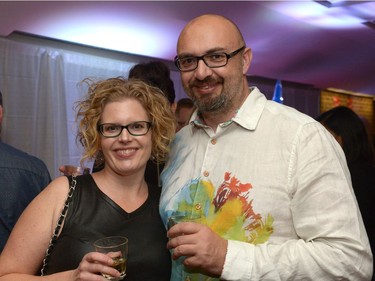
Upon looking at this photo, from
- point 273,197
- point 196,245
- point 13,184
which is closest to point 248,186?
point 273,197

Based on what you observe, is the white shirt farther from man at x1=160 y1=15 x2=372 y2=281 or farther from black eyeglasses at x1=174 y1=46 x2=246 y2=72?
black eyeglasses at x1=174 y1=46 x2=246 y2=72

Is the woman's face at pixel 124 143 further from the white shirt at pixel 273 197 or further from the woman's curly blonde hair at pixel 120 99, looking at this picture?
the white shirt at pixel 273 197

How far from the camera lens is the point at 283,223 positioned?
139 centimetres

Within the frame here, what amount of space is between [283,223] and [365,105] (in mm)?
8486

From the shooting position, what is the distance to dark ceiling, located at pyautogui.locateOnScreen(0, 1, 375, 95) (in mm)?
3479

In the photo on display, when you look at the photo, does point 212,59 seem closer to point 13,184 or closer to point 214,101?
point 214,101

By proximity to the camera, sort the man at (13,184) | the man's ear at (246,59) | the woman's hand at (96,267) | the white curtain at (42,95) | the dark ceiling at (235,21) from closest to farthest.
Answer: the woman's hand at (96,267) < the man's ear at (246,59) < the man at (13,184) < the dark ceiling at (235,21) < the white curtain at (42,95)

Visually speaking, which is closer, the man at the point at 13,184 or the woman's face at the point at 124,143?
the woman's face at the point at 124,143

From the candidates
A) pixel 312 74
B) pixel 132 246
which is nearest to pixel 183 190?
pixel 132 246

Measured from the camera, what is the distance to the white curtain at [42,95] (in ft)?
12.3

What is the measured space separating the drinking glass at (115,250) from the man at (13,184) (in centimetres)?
96

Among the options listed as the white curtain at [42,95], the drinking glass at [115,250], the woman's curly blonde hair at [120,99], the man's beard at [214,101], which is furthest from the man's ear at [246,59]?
the white curtain at [42,95]

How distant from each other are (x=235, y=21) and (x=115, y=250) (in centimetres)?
354

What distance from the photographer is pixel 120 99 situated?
1590 millimetres
